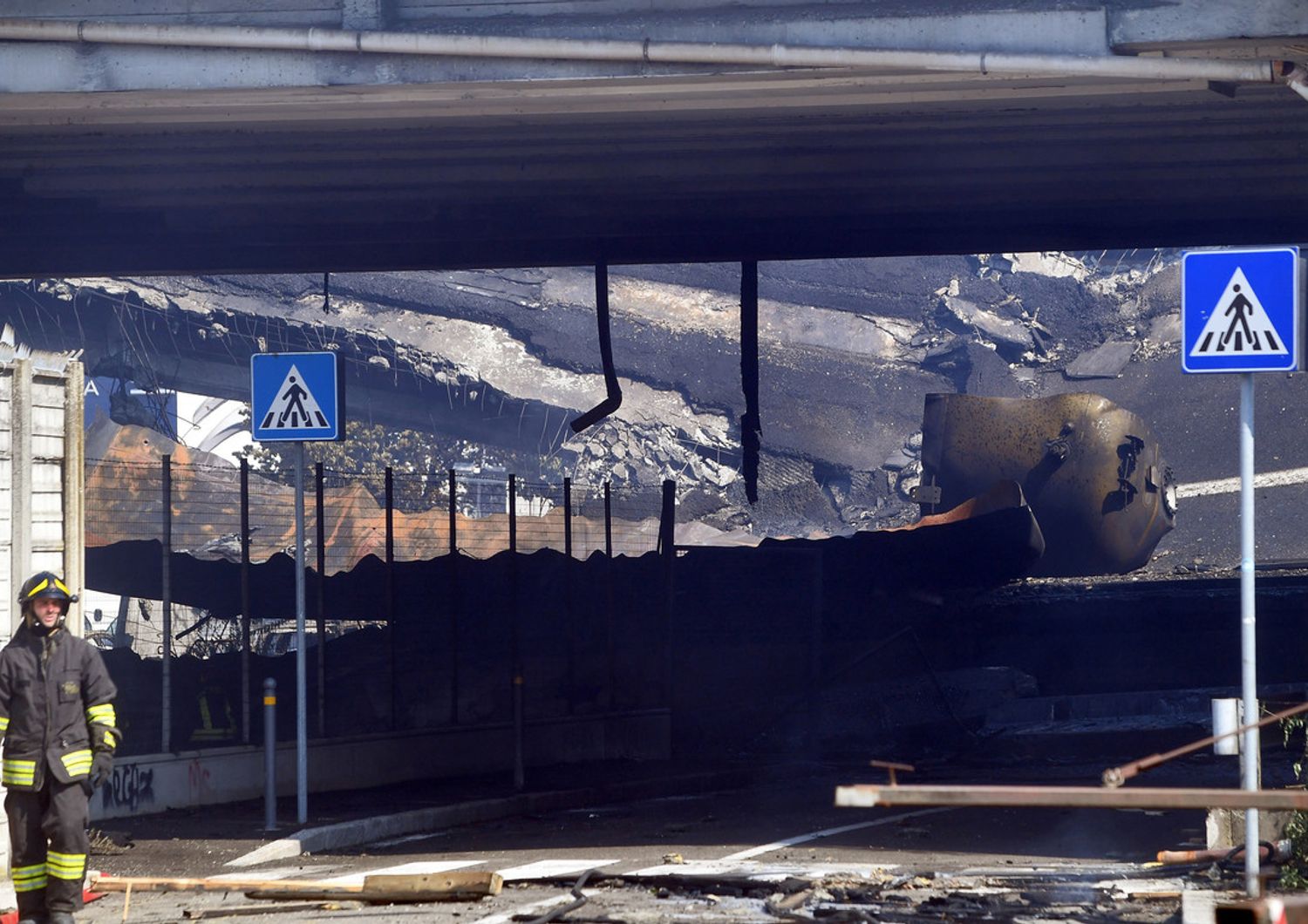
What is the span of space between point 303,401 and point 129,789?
3422 millimetres

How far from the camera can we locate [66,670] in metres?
8.07

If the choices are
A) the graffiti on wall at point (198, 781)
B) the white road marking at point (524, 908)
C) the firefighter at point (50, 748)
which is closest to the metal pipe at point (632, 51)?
the firefighter at point (50, 748)

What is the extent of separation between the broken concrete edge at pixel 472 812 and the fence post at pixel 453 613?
198 cm

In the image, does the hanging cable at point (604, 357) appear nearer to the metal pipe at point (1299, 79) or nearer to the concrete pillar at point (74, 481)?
the concrete pillar at point (74, 481)

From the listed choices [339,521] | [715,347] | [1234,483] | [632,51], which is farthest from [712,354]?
[632,51]

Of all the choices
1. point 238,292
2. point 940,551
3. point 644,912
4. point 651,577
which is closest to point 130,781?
point 644,912

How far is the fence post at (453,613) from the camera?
16.3 m

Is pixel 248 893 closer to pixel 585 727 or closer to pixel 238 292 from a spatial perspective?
pixel 585 727

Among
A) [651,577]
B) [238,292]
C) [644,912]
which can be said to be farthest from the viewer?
[238,292]

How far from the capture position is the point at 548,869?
995cm

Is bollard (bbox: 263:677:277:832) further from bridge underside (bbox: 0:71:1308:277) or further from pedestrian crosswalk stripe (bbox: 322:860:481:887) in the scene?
bridge underside (bbox: 0:71:1308:277)

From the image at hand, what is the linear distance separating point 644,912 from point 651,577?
12.4m

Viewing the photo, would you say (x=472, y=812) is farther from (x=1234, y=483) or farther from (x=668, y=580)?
(x=1234, y=483)

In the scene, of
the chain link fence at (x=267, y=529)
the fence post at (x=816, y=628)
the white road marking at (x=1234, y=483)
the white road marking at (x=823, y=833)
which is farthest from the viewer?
the white road marking at (x=1234, y=483)
